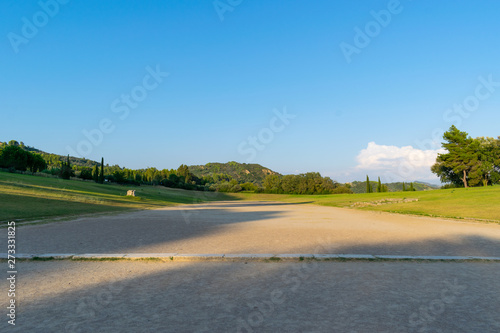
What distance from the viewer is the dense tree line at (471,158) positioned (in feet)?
184

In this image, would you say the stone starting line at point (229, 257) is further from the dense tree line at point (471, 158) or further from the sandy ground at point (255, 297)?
the dense tree line at point (471, 158)

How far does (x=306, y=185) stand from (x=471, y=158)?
45.8 m

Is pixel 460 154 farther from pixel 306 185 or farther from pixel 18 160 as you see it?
pixel 18 160

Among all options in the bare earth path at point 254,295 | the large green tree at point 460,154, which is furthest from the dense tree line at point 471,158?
the bare earth path at point 254,295

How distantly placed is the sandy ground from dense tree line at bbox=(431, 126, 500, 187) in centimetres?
6326

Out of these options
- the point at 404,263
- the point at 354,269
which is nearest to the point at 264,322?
the point at 354,269

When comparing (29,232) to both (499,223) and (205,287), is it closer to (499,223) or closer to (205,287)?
(205,287)

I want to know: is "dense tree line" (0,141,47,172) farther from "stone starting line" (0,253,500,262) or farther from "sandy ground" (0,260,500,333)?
"sandy ground" (0,260,500,333)

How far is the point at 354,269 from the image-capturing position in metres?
6.10

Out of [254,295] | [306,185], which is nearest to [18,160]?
[306,185]

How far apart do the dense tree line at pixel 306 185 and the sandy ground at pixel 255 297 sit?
287ft

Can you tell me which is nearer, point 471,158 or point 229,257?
point 229,257

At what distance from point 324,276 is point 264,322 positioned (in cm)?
239

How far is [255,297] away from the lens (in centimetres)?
439
